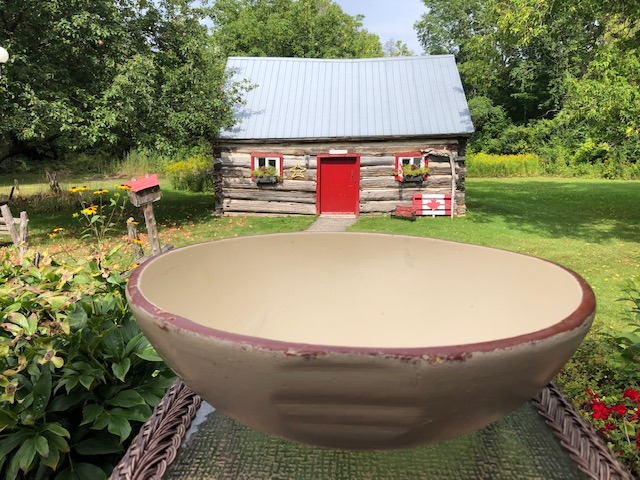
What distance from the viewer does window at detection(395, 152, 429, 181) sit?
12.2 meters

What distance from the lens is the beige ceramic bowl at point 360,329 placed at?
29.9 inches

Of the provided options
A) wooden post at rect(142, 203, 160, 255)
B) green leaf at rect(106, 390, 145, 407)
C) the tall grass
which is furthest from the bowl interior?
the tall grass

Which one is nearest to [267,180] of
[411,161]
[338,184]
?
[338,184]

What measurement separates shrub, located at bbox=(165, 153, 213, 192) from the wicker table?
58.8 ft

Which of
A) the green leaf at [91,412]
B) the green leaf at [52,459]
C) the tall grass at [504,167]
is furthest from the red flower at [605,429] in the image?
the tall grass at [504,167]

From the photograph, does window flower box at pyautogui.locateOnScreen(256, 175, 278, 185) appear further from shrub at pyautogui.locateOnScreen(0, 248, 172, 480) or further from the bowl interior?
the bowl interior

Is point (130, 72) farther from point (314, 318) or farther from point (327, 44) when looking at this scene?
point (327, 44)

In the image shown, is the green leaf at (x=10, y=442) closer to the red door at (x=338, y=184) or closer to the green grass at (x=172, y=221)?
the green grass at (x=172, y=221)

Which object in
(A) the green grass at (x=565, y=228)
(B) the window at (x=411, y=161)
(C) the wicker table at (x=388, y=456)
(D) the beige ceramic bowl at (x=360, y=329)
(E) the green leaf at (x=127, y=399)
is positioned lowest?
(A) the green grass at (x=565, y=228)

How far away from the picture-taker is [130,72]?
913 centimetres

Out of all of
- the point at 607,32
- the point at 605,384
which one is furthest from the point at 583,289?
the point at 607,32

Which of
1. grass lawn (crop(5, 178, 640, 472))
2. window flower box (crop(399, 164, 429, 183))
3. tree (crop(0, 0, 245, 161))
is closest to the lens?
grass lawn (crop(5, 178, 640, 472))

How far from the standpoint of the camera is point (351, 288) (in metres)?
1.69

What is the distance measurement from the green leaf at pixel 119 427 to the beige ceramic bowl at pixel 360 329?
83 centimetres
